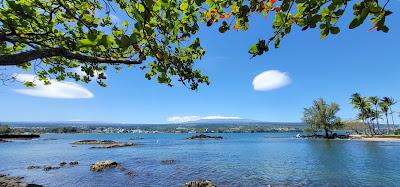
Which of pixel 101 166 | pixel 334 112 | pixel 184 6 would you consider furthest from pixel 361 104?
pixel 184 6

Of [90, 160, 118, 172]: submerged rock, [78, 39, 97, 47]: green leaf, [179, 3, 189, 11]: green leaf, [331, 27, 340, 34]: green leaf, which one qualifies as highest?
[179, 3, 189, 11]: green leaf

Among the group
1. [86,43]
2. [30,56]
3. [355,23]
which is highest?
[30,56]

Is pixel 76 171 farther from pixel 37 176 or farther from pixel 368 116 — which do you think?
pixel 368 116

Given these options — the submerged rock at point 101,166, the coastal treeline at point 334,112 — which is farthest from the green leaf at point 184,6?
the coastal treeline at point 334,112

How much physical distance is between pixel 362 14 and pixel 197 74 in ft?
11.9

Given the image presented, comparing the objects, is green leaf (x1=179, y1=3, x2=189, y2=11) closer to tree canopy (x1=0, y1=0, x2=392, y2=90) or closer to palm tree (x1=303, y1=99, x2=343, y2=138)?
tree canopy (x1=0, y1=0, x2=392, y2=90)

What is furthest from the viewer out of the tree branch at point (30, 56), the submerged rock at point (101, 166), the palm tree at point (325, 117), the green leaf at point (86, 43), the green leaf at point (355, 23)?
the palm tree at point (325, 117)

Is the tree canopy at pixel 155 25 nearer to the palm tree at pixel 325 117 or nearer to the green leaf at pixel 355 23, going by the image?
the green leaf at pixel 355 23

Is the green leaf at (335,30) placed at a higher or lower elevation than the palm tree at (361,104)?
lower

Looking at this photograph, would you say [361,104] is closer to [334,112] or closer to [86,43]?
[334,112]

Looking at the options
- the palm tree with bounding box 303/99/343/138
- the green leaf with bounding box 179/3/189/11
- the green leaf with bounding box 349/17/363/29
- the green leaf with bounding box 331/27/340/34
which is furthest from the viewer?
the palm tree with bounding box 303/99/343/138

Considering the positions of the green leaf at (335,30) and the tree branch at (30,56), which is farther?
the tree branch at (30,56)

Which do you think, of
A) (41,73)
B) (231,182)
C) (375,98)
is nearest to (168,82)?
(41,73)

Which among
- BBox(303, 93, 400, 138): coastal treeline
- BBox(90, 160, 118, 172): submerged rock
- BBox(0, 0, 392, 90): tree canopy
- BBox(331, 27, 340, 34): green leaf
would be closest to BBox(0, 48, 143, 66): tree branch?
BBox(0, 0, 392, 90): tree canopy
